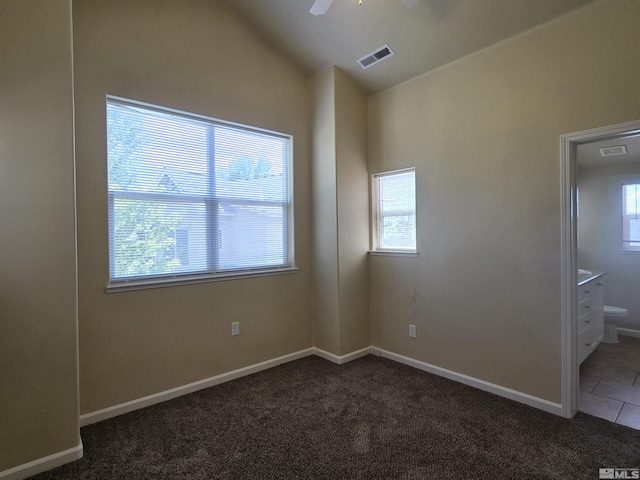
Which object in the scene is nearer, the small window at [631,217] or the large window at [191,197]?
the large window at [191,197]

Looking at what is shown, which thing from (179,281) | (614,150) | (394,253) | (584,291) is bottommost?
(584,291)

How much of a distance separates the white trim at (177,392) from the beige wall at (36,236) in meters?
0.43

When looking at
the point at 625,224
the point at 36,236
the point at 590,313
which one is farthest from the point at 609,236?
the point at 36,236

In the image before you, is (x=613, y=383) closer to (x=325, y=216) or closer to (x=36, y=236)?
(x=325, y=216)

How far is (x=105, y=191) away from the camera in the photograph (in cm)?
254

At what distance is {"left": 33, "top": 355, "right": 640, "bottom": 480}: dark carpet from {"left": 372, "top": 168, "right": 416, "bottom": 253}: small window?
1.43m

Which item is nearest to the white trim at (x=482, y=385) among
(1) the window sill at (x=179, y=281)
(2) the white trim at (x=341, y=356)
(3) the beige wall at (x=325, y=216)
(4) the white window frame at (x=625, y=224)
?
(2) the white trim at (x=341, y=356)

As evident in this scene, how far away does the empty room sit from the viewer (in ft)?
6.62

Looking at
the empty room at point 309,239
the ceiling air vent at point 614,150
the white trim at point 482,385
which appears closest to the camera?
the empty room at point 309,239

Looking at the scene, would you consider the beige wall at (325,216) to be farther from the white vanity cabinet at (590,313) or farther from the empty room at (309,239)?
the white vanity cabinet at (590,313)

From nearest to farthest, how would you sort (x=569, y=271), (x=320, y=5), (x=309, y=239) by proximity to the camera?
(x=320, y=5) < (x=569, y=271) < (x=309, y=239)

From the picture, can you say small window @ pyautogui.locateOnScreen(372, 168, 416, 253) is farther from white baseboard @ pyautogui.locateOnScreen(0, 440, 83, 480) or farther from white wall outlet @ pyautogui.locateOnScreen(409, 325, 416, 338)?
white baseboard @ pyautogui.locateOnScreen(0, 440, 83, 480)

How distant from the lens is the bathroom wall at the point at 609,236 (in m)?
4.32

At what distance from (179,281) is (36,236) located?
3.51ft
